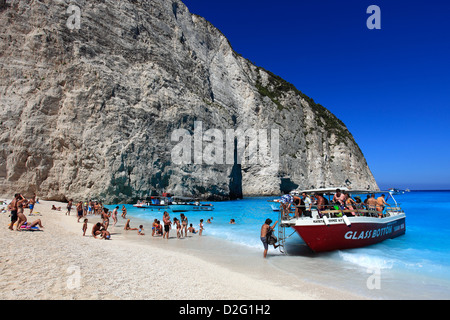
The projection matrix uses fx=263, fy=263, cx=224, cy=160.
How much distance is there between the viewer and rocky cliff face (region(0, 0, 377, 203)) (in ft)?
110

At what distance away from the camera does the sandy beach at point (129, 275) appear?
5.55 metres

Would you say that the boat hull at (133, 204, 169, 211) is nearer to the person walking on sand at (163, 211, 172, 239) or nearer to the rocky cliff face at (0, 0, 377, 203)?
the rocky cliff face at (0, 0, 377, 203)

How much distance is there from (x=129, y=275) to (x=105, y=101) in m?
35.5

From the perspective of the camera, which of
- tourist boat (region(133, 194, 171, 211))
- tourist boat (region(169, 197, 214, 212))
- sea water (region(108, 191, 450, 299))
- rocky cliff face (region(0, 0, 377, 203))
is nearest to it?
sea water (region(108, 191, 450, 299))

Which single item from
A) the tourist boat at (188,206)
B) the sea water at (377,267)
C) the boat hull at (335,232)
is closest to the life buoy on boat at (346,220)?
the boat hull at (335,232)

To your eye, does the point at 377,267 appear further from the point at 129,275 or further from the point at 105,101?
the point at 105,101

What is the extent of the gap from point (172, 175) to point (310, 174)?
39.8m

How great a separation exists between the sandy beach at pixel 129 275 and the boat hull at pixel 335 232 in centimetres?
186

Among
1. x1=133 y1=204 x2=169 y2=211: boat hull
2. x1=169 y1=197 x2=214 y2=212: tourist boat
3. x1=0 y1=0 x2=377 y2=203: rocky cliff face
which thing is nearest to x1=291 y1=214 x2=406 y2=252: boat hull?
x1=169 y1=197 x2=214 y2=212: tourist boat

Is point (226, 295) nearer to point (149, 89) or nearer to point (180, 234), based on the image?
point (180, 234)

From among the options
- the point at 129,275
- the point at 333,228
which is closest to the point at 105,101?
the point at 129,275

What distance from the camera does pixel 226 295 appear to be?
6094 millimetres

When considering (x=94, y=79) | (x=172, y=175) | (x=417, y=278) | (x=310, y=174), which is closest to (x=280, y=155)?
(x=310, y=174)

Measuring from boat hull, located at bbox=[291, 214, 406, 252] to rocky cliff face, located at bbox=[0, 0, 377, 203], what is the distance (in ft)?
100
